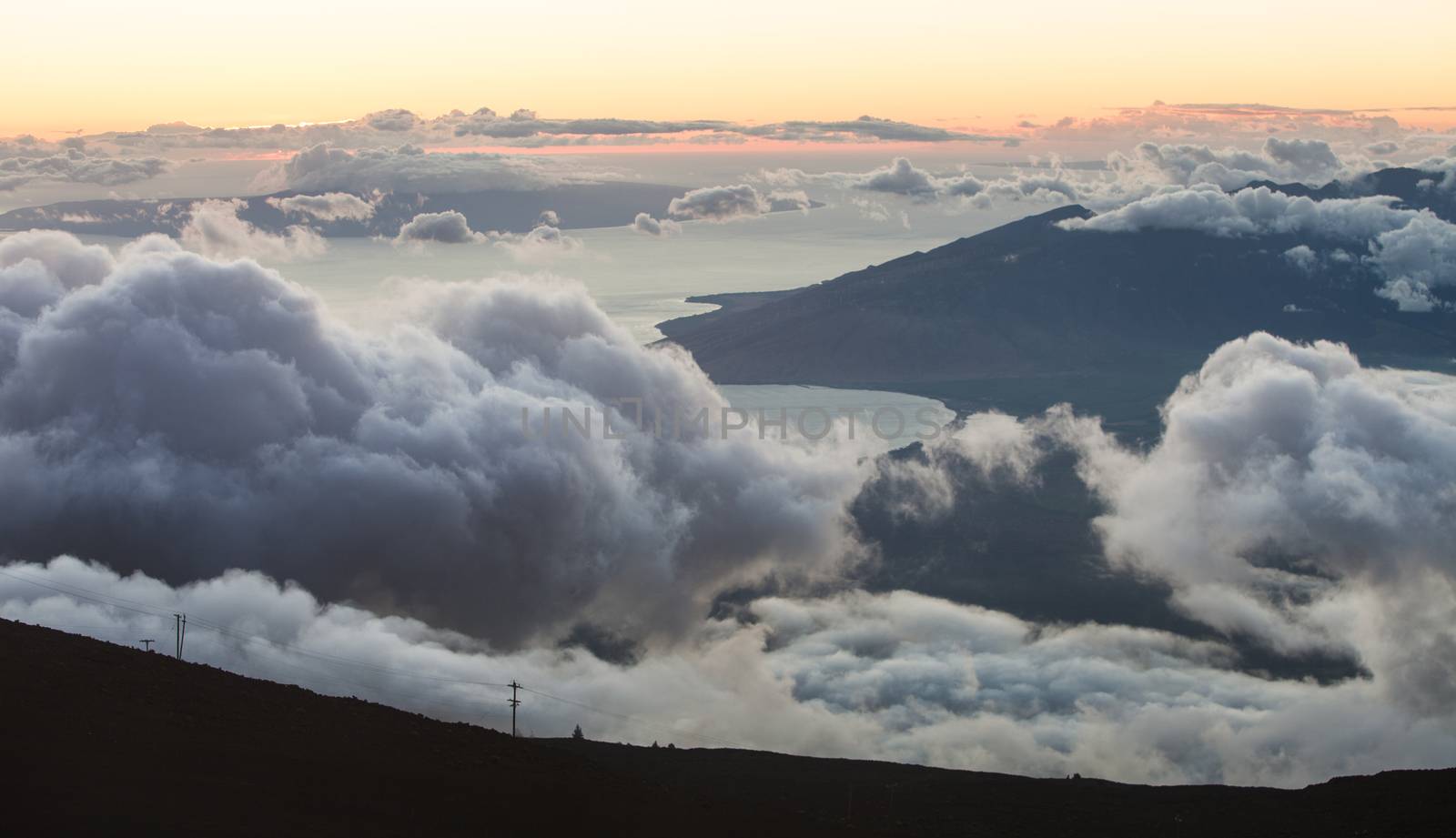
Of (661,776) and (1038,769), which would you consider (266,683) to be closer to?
(661,776)

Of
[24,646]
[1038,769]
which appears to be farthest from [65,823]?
[1038,769]

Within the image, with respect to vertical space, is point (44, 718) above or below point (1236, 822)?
above

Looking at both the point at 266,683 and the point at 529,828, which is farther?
the point at 266,683

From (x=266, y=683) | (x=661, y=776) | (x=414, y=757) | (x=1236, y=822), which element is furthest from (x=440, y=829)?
(x=1236, y=822)

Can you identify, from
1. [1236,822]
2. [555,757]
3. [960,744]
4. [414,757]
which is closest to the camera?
[414,757]

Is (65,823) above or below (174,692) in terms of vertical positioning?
below

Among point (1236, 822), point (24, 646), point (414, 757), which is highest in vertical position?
point (24, 646)

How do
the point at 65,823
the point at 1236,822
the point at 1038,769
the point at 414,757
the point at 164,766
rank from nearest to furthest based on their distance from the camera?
the point at 65,823 < the point at 164,766 < the point at 414,757 < the point at 1236,822 < the point at 1038,769

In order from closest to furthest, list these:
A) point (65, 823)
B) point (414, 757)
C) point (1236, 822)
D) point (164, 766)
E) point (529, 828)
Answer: point (65, 823)
point (164, 766)
point (529, 828)
point (414, 757)
point (1236, 822)

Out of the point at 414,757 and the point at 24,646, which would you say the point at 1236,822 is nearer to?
the point at 414,757
